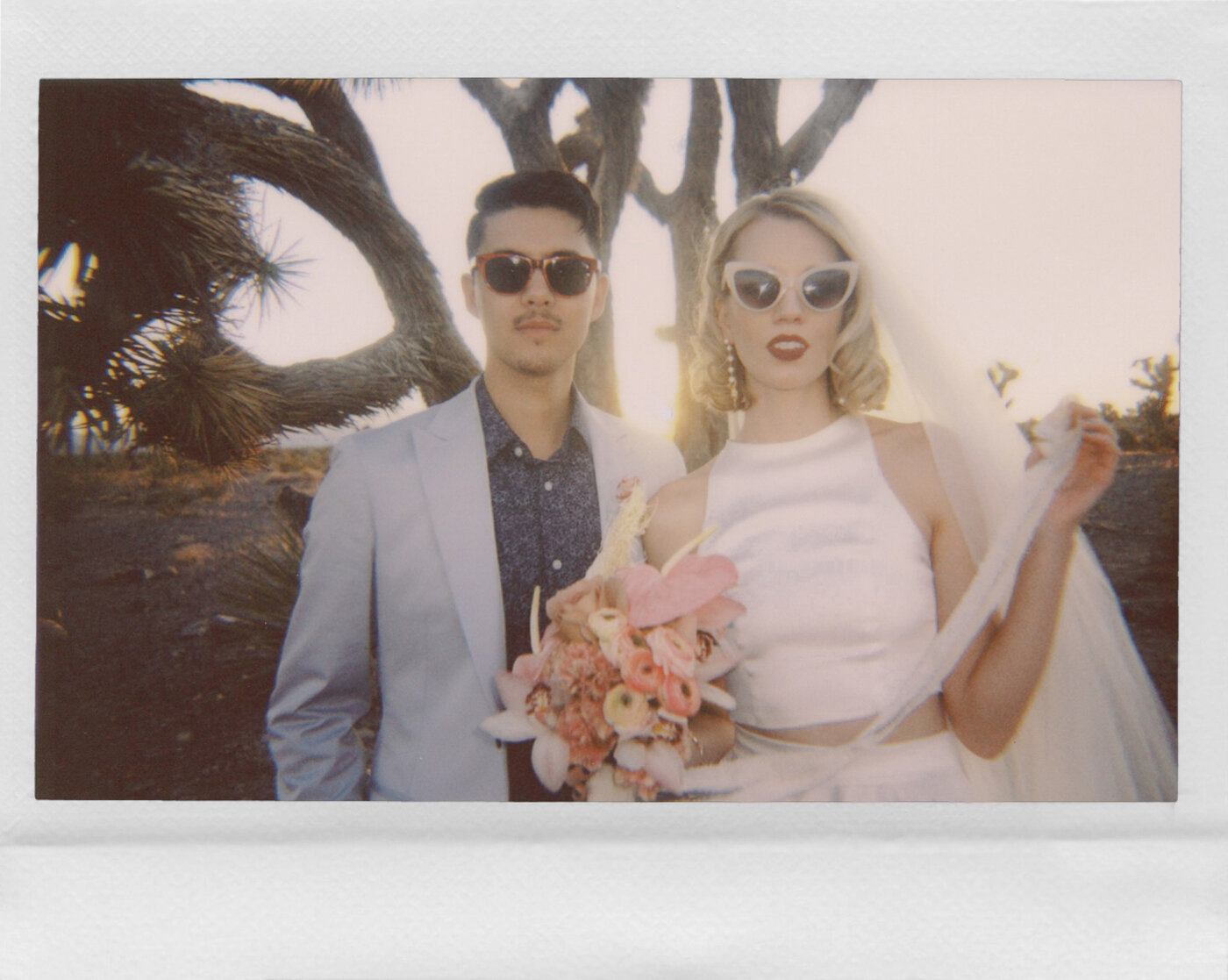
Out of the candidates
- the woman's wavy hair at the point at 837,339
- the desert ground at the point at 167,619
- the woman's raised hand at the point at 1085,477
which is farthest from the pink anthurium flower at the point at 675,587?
the desert ground at the point at 167,619

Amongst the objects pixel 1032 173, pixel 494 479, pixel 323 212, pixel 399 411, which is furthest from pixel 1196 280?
pixel 323 212

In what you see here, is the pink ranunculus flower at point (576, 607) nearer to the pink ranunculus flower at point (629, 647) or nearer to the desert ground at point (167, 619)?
the pink ranunculus flower at point (629, 647)

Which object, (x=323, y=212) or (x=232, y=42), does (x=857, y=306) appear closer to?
(x=323, y=212)

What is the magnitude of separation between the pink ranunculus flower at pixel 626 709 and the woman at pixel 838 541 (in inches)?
7.6

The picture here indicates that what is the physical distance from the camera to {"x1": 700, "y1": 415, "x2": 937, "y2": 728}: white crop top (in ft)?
7.22

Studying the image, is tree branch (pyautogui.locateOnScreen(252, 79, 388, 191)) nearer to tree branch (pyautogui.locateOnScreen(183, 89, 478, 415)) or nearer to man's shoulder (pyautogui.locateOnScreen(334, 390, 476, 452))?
tree branch (pyautogui.locateOnScreen(183, 89, 478, 415))

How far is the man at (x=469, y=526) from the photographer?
2.21m

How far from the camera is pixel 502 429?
2230 millimetres

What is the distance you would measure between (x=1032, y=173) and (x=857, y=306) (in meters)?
0.55

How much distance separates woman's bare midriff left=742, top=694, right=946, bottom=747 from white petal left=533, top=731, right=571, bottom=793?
0.39 metres

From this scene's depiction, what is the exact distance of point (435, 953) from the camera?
2.31 m

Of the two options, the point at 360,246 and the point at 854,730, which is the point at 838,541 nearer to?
the point at 854,730

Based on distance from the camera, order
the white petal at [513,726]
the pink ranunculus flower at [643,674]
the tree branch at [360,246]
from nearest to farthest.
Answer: the pink ranunculus flower at [643,674] → the white petal at [513,726] → the tree branch at [360,246]

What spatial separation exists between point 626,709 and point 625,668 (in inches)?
3.3
